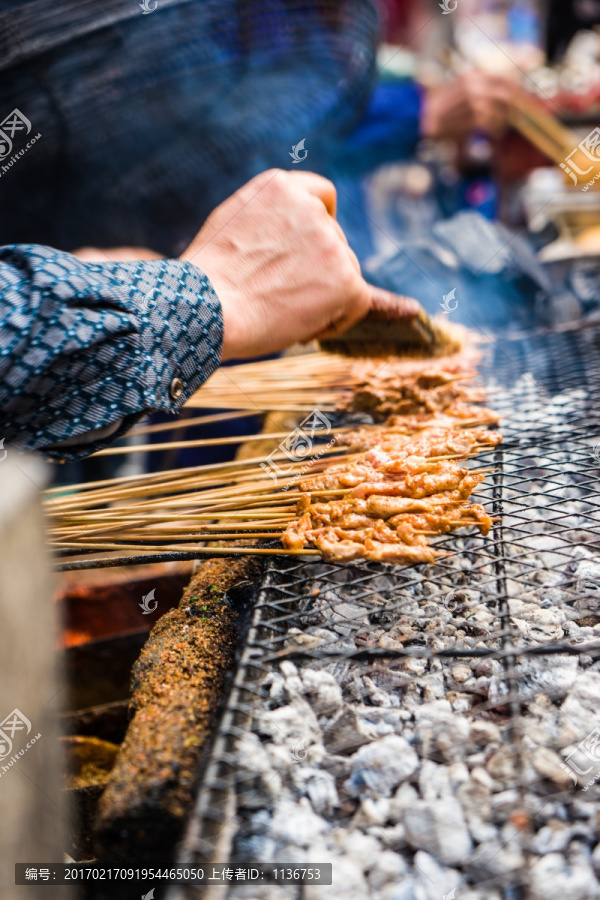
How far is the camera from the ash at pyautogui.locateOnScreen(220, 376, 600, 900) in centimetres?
125

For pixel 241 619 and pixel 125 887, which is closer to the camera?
pixel 125 887

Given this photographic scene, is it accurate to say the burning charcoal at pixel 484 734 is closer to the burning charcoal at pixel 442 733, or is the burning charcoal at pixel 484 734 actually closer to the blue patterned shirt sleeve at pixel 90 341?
the burning charcoal at pixel 442 733

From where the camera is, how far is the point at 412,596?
1.85 meters

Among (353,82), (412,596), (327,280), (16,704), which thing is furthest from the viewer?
(353,82)

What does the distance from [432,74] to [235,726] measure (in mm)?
10156

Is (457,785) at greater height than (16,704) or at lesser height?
lesser

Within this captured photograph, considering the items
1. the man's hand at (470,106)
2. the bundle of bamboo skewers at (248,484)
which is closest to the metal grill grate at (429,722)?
the bundle of bamboo skewers at (248,484)

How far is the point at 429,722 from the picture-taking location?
5.04 feet

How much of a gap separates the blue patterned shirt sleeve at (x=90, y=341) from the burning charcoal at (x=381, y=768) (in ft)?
3.56

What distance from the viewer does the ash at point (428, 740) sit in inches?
49.4

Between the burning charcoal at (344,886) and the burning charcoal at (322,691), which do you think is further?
the burning charcoal at (322,691)

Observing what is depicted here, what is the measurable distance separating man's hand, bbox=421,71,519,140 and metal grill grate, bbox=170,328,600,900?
577 cm

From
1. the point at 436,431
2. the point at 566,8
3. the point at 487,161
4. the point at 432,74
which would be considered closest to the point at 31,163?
the point at 436,431

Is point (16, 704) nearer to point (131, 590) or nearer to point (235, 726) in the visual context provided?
point (235, 726)
